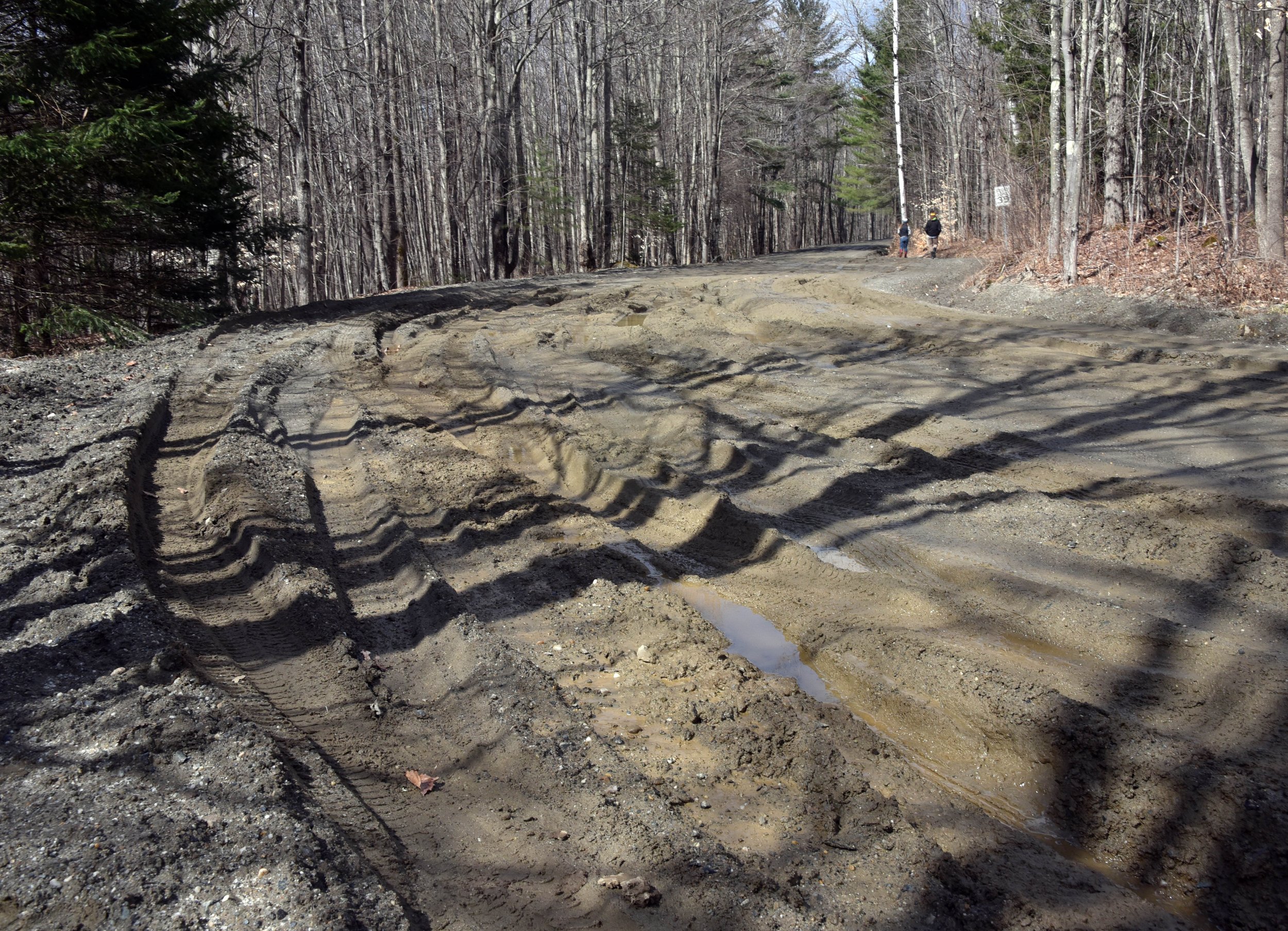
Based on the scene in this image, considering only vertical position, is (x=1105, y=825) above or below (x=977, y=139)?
below

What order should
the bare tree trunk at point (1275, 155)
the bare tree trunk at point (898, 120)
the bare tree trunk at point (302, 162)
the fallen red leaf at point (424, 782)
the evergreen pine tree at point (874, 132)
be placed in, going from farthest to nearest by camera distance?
1. the evergreen pine tree at point (874, 132)
2. the bare tree trunk at point (898, 120)
3. the bare tree trunk at point (302, 162)
4. the bare tree trunk at point (1275, 155)
5. the fallen red leaf at point (424, 782)

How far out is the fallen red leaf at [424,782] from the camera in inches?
158

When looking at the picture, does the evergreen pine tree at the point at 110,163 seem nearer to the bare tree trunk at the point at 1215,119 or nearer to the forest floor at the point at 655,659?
the forest floor at the point at 655,659

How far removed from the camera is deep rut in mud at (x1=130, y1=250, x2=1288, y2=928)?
3594 mm

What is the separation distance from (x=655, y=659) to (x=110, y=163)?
13.9m

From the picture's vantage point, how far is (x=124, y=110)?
13.2 metres

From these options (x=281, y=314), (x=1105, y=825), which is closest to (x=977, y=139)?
(x=281, y=314)

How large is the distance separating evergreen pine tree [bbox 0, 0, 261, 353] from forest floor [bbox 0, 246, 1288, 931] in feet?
13.7

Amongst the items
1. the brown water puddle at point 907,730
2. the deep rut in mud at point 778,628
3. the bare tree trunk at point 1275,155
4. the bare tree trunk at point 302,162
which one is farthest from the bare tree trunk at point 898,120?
the brown water puddle at point 907,730

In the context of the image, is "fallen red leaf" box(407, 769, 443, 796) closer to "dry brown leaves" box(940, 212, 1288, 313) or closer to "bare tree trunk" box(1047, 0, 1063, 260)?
"dry brown leaves" box(940, 212, 1288, 313)

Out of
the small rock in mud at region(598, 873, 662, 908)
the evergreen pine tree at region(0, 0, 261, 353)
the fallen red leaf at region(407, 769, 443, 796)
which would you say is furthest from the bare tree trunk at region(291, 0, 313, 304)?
the small rock in mud at region(598, 873, 662, 908)

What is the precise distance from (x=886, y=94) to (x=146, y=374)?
141ft

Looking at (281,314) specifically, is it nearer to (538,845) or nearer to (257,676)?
(257,676)

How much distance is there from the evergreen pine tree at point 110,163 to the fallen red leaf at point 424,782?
41.1 feet
